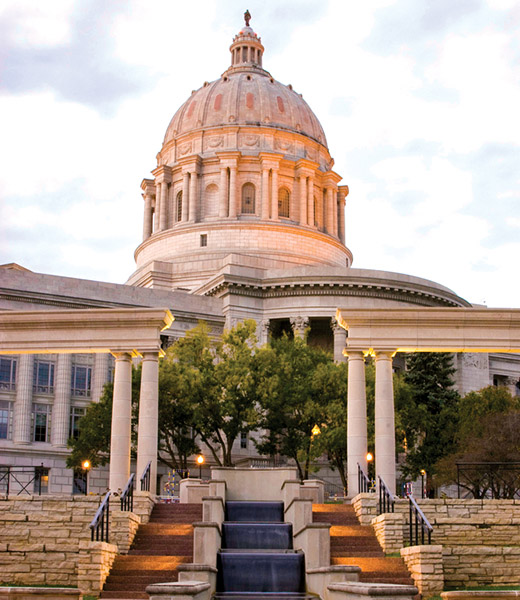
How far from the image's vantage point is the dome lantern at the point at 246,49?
10912cm

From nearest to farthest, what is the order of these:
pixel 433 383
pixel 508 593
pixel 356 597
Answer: pixel 356 597 → pixel 508 593 → pixel 433 383

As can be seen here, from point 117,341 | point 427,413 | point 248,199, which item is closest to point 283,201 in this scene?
point 248,199

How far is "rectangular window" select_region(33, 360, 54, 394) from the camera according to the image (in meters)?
65.6

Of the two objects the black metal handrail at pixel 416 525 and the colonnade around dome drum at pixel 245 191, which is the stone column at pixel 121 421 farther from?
the colonnade around dome drum at pixel 245 191

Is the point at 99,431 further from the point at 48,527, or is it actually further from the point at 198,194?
the point at 198,194

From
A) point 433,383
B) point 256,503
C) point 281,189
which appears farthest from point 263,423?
point 281,189

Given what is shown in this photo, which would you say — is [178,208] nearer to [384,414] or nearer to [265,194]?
[265,194]

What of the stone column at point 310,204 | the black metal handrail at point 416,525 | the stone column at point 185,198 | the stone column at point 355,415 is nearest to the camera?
the black metal handrail at point 416,525

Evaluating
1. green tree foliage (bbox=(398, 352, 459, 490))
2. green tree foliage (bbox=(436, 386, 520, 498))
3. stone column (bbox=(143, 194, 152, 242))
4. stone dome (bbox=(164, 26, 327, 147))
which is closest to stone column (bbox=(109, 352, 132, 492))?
green tree foliage (bbox=(436, 386, 520, 498))

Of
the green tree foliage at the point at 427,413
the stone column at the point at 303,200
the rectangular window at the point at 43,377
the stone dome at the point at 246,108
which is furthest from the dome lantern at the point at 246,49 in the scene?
the green tree foliage at the point at 427,413

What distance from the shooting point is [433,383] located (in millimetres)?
61906

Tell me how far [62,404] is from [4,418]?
3927mm

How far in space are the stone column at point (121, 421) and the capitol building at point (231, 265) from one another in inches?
872

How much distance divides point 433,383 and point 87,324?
1274 inches
